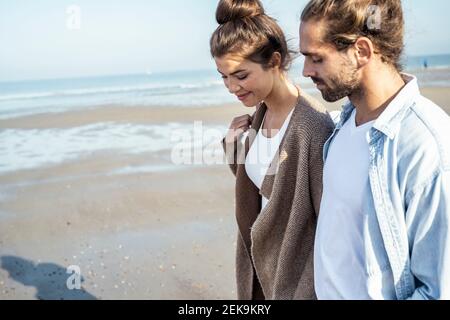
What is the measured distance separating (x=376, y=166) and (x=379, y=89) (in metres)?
0.31

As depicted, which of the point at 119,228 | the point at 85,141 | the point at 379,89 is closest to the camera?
the point at 379,89

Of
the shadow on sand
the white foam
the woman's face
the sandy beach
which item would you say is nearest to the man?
the woman's face

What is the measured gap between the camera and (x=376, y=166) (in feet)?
5.41

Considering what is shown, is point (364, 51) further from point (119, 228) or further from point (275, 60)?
point (119, 228)

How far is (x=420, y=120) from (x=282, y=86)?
101 cm

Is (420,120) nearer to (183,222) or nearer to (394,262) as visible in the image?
(394,262)

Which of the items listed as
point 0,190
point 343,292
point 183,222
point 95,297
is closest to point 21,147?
point 0,190

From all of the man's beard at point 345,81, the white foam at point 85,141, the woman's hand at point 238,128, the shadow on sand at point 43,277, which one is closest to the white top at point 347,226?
the man's beard at point 345,81

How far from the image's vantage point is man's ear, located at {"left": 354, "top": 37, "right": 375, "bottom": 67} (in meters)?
1.81

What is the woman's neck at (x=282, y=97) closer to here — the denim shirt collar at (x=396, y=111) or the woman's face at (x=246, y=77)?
the woman's face at (x=246, y=77)

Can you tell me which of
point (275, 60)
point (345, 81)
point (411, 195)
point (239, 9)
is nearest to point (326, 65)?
point (345, 81)

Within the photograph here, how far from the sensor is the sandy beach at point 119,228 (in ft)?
14.3

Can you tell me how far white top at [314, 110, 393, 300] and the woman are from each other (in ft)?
0.88

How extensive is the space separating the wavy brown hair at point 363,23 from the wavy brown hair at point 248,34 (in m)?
0.61
